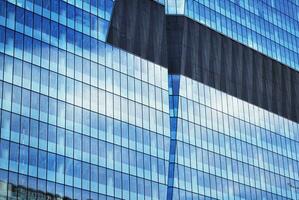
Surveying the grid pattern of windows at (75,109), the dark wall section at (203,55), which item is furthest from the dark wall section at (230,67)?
the grid pattern of windows at (75,109)

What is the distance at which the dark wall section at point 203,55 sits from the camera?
88.8 m

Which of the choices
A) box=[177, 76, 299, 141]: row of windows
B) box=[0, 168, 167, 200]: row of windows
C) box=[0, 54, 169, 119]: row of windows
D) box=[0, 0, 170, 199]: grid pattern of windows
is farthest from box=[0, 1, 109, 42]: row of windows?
box=[0, 168, 167, 200]: row of windows

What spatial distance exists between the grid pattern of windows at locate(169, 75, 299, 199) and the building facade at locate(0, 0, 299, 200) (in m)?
0.17

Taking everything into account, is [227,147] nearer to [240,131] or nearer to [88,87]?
[240,131]

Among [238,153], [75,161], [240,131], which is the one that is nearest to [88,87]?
[75,161]

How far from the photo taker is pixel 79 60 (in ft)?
267

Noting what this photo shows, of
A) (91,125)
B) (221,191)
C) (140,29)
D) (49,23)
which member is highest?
(140,29)

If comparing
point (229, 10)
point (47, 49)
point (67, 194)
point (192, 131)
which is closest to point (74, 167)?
point (67, 194)

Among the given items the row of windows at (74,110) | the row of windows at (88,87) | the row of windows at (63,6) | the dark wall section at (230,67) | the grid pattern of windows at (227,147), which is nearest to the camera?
the row of windows at (74,110)

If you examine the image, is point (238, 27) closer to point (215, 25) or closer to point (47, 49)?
point (215, 25)

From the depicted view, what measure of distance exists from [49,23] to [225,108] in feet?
93.5

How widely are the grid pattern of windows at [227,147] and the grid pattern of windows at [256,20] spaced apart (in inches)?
348

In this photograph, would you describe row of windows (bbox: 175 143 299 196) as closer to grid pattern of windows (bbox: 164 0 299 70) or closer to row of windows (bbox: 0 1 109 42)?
grid pattern of windows (bbox: 164 0 299 70)

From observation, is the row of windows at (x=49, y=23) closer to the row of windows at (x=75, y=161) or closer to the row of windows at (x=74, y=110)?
the row of windows at (x=74, y=110)
